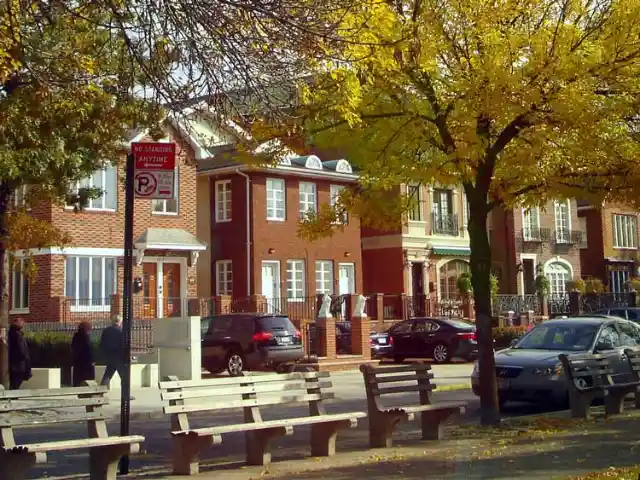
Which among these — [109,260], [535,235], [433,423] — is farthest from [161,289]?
[535,235]

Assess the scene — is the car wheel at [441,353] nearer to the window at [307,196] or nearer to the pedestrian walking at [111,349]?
the window at [307,196]

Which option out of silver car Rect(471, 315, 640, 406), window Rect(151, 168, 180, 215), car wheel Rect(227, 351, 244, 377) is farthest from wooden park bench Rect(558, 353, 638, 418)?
window Rect(151, 168, 180, 215)

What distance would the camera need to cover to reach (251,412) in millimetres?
10258

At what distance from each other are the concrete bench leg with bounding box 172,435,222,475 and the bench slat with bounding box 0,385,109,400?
0.99 meters

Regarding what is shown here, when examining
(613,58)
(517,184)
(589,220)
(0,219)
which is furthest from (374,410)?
(589,220)

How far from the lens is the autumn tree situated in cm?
1162

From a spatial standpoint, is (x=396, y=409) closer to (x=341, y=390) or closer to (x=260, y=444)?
(x=260, y=444)

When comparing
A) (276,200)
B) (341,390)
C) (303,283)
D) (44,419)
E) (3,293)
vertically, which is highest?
(276,200)

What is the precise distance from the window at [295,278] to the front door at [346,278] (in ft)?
6.93

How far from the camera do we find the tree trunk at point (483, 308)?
42.7 ft

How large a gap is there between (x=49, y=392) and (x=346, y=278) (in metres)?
31.5

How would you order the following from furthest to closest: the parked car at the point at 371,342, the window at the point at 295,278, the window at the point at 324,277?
the window at the point at 324,277 < the window at the point at 295,278 < the parked car at the point at 371,342

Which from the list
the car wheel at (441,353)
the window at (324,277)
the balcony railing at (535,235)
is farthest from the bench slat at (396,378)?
the balcony railing at (535,235)

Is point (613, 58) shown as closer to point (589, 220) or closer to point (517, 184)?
point (517, 184)
